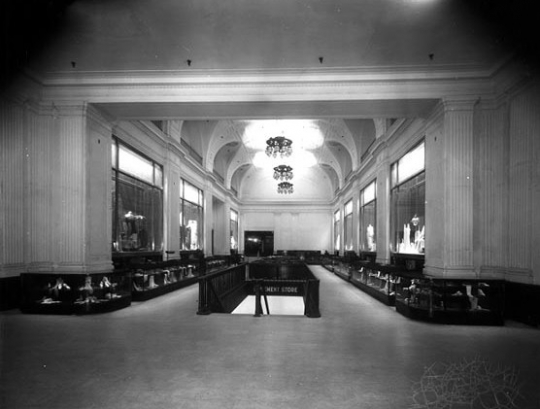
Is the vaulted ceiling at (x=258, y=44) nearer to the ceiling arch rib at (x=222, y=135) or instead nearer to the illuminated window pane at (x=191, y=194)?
the illuminated window pane at (x=191, y=194)

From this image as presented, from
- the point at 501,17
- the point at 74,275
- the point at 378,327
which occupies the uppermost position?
the point at 501,17

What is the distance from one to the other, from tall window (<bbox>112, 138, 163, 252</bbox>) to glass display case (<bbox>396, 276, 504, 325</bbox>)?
770cm

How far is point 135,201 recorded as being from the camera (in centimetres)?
1161

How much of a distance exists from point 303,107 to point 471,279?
4.87 meters

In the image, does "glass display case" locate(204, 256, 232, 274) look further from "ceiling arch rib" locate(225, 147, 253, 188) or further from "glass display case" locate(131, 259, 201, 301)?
"ceiling arch rib" locate(225, 147, 253, 188)

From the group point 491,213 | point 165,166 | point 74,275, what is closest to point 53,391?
point 74,275

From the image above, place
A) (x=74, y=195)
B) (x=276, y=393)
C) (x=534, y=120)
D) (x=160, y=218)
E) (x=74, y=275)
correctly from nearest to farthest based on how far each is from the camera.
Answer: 1. (x=276, y=393)
2. (x=534, y=120)
3. (x=74, y=275)
4. (x=74, y=195)
5. (x=160, y=218)

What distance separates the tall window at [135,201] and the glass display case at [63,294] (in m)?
2.75

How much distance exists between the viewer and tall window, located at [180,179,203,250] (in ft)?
53.8

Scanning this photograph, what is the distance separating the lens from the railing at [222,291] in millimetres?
7480

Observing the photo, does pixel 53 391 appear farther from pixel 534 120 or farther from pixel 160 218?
pixel 160 218

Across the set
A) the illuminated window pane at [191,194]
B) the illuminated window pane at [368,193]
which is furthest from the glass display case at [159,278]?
the illuminated window pane at [368,193]

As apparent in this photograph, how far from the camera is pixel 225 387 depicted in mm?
3596

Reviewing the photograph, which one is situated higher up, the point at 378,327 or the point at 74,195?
the point at 74,195
